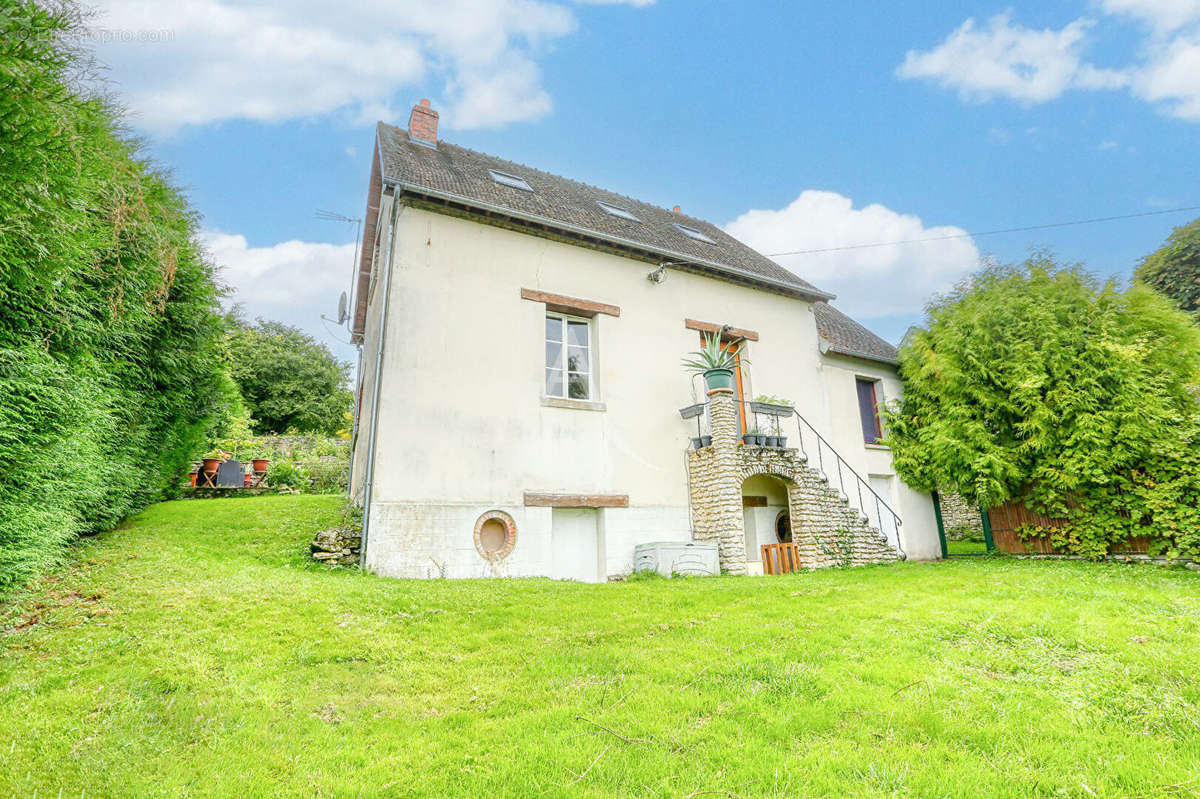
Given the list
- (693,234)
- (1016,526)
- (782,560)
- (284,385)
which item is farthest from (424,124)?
(284,385)

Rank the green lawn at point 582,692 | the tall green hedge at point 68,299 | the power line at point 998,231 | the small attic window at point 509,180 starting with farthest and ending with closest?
the small attic window at point 509,180, the power line at point 998,231, the tall green hedge at point 68,299, the green lawn at point 582,692

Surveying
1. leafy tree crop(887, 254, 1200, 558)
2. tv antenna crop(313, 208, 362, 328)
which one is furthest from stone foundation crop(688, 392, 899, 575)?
tv antenna crop(313, 208, 362, 328)

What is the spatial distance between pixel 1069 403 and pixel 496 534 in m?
9.77

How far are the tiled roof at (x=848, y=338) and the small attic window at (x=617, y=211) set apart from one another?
4817 mm

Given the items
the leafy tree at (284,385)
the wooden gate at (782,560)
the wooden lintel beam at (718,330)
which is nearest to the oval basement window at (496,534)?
the wooden gate at (782,560)

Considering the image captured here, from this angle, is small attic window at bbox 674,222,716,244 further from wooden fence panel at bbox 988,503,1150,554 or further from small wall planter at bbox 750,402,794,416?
wooden fence panel at bbox 988,503,1150,554

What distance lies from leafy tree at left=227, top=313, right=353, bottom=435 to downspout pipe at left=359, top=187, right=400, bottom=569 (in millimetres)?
19521

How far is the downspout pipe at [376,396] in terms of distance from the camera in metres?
7.39

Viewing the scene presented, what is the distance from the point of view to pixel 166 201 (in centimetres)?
877

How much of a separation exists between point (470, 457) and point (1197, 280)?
22.2m

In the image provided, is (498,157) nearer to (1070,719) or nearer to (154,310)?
(154,310)

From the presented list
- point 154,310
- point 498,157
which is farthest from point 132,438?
point 498,157

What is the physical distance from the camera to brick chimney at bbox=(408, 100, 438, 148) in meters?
12.0

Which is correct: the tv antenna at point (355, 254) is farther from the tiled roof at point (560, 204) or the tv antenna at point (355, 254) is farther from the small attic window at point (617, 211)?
the small attic window at point (617, 211)
